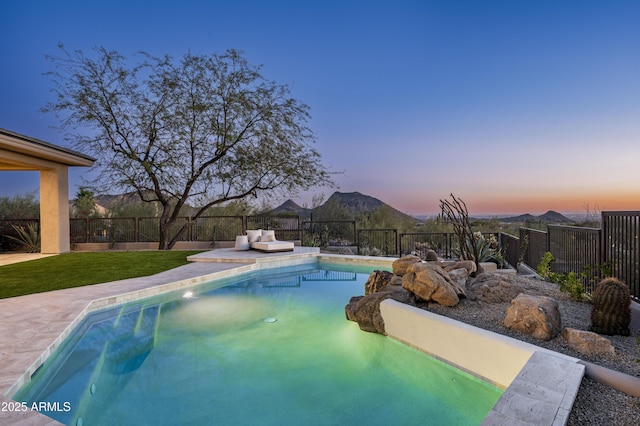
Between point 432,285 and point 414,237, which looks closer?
point 432,285

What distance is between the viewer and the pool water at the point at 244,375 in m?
2.52

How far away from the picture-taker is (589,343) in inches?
104

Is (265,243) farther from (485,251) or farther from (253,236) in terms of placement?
(485,251)

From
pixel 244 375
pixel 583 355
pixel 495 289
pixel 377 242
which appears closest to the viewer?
pixel 583 355

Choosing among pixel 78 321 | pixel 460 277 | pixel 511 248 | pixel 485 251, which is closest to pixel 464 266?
pixel 460 277

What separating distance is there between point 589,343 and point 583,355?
0.43 feet

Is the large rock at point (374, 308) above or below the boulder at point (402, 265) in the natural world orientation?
below

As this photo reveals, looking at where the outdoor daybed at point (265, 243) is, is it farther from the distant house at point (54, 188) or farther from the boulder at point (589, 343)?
the boulder at point (589, 343)

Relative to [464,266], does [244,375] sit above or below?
below

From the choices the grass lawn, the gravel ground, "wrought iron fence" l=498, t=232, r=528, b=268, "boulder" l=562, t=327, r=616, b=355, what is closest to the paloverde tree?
the grass lawn

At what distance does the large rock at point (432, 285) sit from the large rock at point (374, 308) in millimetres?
139

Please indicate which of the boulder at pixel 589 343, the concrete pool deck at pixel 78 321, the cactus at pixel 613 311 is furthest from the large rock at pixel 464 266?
the concrete pool deck at pixel 78 321

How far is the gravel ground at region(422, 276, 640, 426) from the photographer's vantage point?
183cm

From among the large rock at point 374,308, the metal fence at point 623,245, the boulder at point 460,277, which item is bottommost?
the large rock at point 374,308
